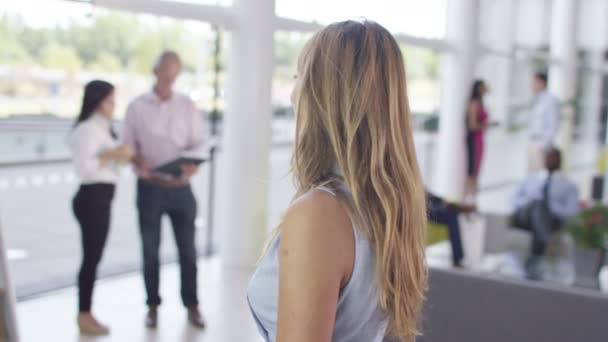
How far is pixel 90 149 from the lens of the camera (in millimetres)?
4320

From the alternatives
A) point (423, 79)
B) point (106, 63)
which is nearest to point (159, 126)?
point (106, 63)

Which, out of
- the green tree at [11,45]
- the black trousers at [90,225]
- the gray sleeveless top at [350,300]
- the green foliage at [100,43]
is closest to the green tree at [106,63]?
the green foliage at [100,43]

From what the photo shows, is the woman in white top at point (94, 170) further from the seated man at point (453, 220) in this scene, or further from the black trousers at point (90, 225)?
the seated man at point (453, 220)

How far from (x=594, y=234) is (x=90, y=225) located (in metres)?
3.44

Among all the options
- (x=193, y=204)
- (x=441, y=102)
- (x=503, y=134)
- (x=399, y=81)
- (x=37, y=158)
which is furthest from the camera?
(x=503, y=134)

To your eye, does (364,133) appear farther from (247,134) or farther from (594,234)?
(247,134)

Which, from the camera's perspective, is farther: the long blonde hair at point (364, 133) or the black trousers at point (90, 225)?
the black trousers at point (90, 225)

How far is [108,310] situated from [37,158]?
2469mm

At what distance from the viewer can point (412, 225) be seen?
4.09 feet

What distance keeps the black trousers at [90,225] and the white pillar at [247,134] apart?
5.87 feet

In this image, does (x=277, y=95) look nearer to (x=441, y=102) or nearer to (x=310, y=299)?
(x=441, y=102)

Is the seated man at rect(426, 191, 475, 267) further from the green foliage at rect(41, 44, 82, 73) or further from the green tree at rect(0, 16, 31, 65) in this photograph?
the green tree at rect(0, 16, 31, 65)

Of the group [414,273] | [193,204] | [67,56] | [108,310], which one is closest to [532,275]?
[193,204]

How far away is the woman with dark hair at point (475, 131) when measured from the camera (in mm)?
9219
